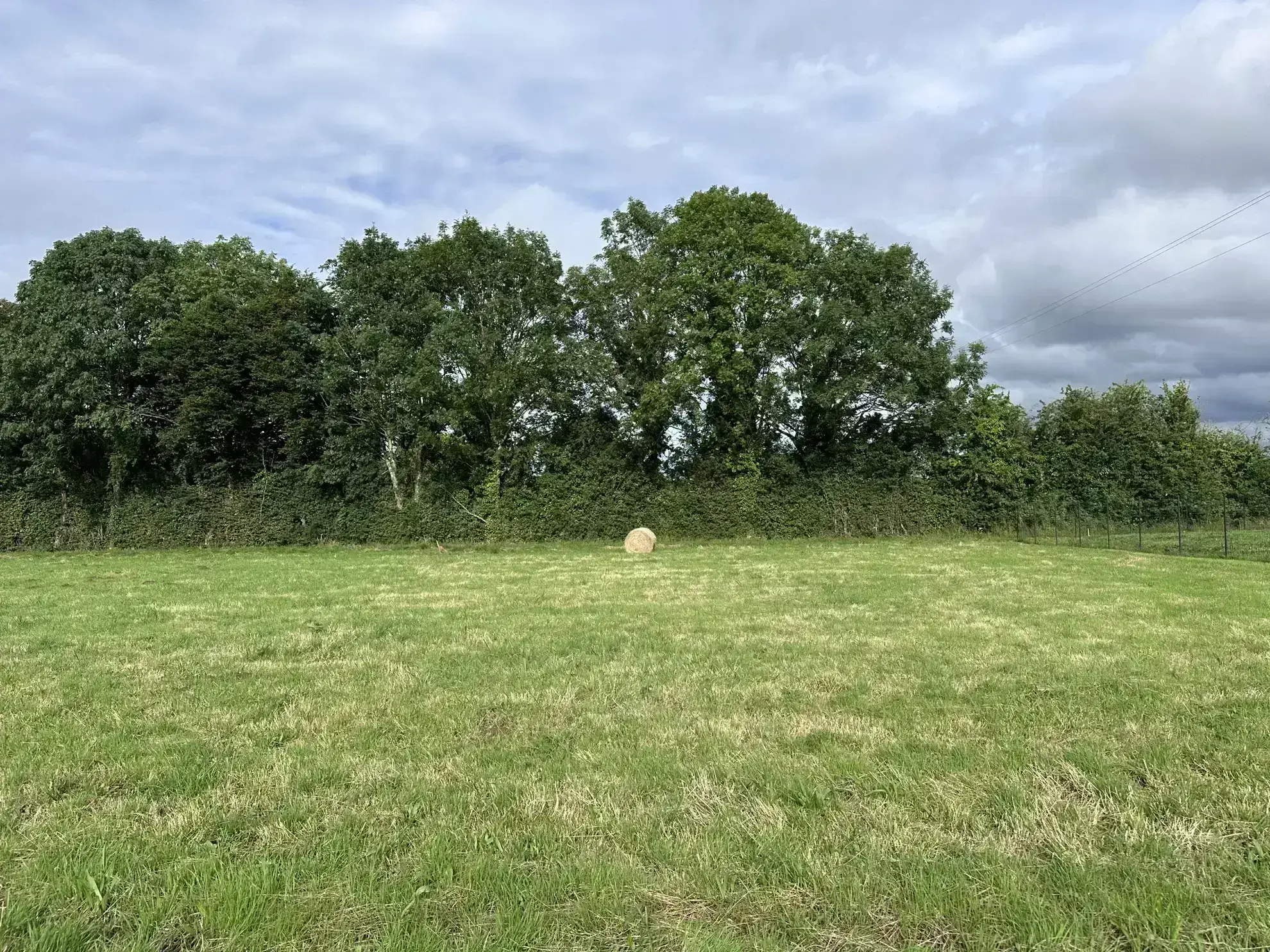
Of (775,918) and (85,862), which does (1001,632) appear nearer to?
(775,918)

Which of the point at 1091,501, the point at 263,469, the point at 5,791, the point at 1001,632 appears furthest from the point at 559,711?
the point at 1091,501

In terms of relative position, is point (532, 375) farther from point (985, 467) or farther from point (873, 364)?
point (985, 467)

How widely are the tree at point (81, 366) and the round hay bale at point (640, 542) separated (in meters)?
18.4

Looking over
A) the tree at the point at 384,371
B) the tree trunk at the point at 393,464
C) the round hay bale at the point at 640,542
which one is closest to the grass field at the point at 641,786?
the round hay bale at the point at 640,542

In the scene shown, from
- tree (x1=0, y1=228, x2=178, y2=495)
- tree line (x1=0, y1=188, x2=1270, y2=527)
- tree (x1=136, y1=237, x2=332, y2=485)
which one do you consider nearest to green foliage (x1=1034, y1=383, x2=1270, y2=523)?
tree line (x1=0, y1=188, x2=1270, y2=527)

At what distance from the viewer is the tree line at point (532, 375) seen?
26.4 meters

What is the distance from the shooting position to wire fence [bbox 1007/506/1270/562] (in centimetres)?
2067

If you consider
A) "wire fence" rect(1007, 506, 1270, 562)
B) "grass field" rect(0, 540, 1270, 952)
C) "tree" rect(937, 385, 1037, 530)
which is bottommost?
"grass field" rect(0, 540, 1270, 952)

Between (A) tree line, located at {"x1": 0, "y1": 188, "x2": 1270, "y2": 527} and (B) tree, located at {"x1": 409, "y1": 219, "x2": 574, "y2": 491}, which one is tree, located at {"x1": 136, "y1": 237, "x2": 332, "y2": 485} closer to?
(A) tree line, located at {"x1": 0, "y1": 188, "x2": 1270, "y2": 527}

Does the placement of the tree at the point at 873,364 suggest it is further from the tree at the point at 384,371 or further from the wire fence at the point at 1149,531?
the tree at the point at 384,371

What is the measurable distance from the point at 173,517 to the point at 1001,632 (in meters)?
28.8

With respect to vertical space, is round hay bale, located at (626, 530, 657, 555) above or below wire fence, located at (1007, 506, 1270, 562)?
below

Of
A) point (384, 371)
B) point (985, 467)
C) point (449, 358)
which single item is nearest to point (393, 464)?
point (384, 371)

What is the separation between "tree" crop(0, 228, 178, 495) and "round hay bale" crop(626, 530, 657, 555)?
18419 millimetres
